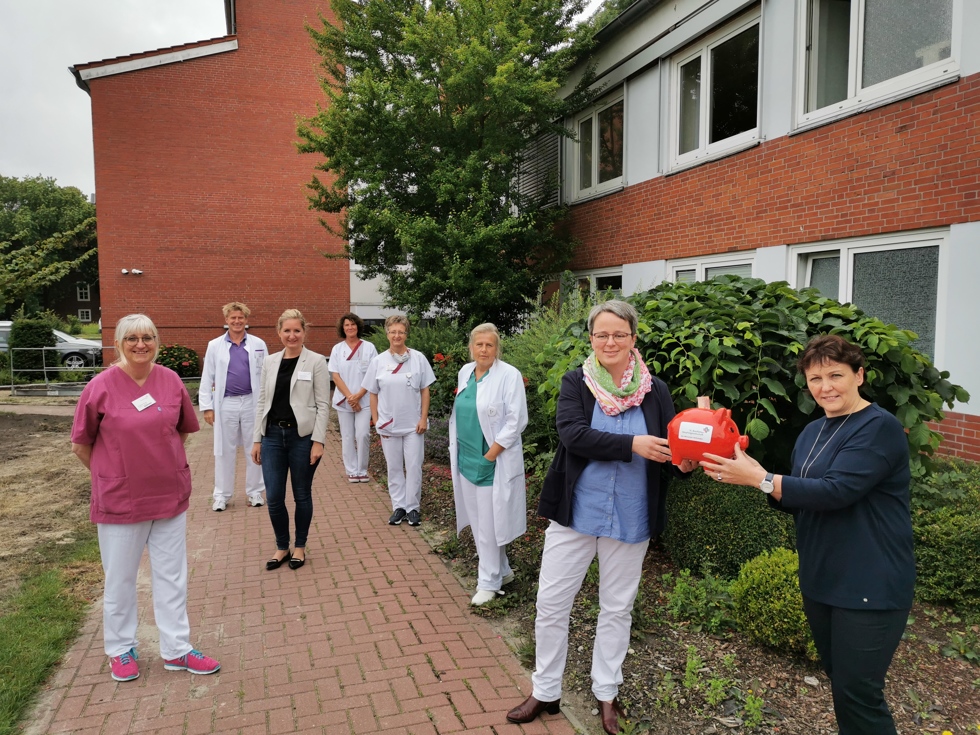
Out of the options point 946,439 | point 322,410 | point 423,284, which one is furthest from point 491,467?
point 423,284

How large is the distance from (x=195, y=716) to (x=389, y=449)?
136 inches

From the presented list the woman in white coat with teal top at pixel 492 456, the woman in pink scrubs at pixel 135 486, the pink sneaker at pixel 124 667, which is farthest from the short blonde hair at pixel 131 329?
the woman in white coat with teal top at pixel 492 456

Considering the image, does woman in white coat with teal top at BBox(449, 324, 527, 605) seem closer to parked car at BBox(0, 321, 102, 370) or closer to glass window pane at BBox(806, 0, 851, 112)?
glass window pane at BBox(806, 0, 851, 112)

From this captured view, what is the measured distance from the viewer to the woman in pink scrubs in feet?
11.5

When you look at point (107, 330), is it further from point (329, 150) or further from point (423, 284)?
point (423, 284)

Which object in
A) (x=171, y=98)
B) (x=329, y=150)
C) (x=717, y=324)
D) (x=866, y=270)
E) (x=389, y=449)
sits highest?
(x=171, y=98)

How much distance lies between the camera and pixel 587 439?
298 cm

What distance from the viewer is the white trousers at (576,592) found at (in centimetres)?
314

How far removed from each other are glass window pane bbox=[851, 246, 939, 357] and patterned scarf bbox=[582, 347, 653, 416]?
4.53 m

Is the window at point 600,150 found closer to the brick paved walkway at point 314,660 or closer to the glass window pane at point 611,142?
the glass window pane at point 611,142

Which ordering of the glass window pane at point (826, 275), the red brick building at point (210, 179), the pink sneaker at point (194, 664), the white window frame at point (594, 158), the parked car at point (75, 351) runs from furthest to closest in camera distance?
1. the parked car at point (75, 351)
2. the red brick building at point (210, 179)
3. the white window frame at point (594, 158)
4. the glass window pane at point (826, 275)
5. the pink sneaker at point (194, 664)

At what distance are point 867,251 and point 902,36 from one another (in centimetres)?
203

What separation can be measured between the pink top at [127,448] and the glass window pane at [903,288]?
6408 millimetres

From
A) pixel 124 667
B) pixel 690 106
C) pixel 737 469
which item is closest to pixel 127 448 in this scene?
pixel 124 667
